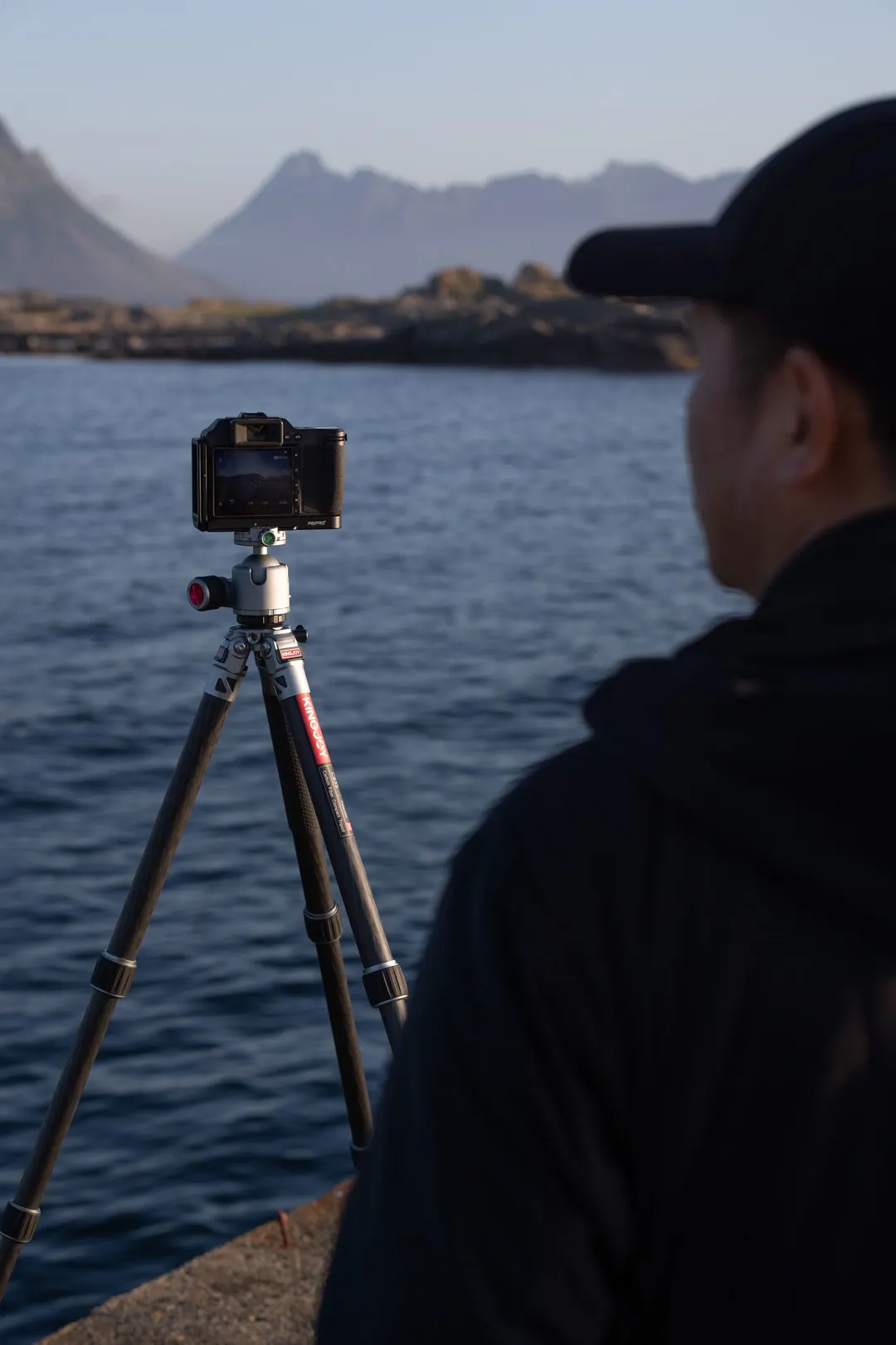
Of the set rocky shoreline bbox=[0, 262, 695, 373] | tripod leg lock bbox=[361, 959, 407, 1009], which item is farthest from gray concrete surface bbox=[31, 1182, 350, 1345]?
rocky shoreline bbox=[0, 262, 695, 373]

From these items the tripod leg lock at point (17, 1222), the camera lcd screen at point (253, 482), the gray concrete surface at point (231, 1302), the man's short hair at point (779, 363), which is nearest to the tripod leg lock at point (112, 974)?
the tripod leg lock at point (17, 1222)

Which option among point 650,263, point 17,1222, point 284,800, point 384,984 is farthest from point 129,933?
point 650,263

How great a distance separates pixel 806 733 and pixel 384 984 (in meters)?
2.57

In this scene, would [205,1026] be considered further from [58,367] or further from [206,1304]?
[58,367]

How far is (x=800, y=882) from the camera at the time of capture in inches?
42.5

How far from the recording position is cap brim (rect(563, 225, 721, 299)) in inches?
47.7

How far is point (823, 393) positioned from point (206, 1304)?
338cm

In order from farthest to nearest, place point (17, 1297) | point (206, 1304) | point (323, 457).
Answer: point (17, 1297) → point (206, 1304) → point (323, 457)

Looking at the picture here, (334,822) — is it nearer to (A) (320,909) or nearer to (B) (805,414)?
(A) (320,909)

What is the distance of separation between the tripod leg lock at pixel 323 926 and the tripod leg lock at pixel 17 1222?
0.84 metres

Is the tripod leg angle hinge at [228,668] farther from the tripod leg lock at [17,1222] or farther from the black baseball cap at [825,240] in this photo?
the black baseball cap at [825,240]

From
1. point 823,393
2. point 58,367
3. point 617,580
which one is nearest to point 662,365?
point 58,367

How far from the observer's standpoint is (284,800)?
3.62 metres

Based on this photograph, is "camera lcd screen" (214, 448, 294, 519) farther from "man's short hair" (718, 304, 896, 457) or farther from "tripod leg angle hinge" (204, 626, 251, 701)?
"man's short hair" (718, 304, 896, 457)
